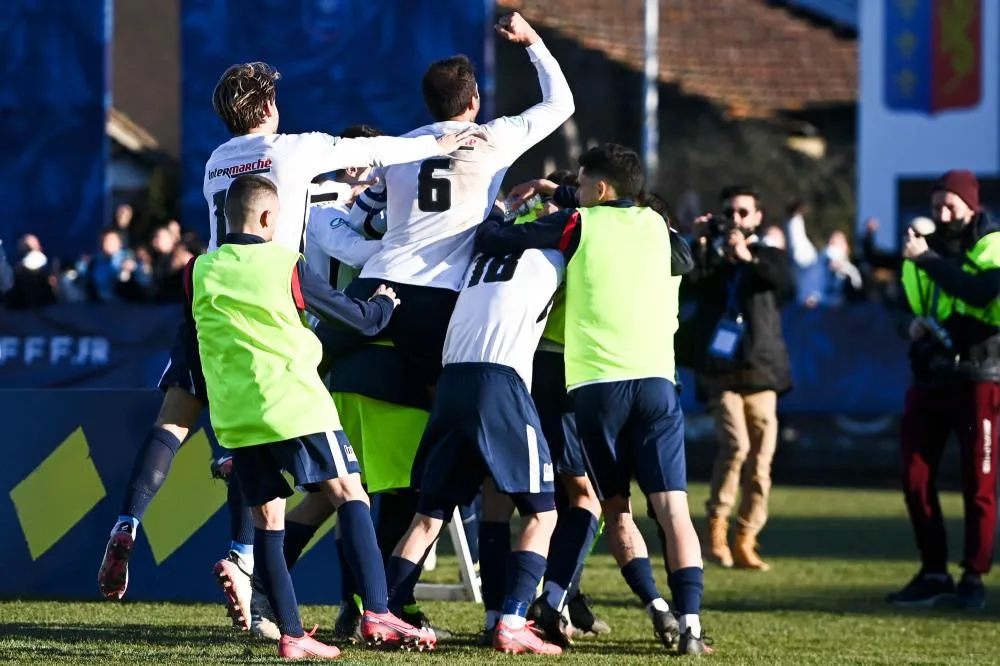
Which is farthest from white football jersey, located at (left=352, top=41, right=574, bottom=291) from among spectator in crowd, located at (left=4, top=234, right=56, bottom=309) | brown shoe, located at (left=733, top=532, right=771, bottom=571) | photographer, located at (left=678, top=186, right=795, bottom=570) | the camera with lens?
spectator in crowd, located at (left=4, top=234, right=56, bottom=309)

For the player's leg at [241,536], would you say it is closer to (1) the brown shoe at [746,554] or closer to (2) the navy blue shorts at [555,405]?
(2) the navy blue shorts at [555,405]

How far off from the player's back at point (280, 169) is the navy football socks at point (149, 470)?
93 centimetres

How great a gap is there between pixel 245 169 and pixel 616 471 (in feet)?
6.17

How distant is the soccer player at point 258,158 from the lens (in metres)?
6.96

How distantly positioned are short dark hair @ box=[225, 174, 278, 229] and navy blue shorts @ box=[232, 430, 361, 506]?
0.82 metres

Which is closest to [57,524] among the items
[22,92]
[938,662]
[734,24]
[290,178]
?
[290,178]

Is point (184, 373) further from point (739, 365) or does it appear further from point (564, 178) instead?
point (739, 365)

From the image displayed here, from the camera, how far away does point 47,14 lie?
16.6 m

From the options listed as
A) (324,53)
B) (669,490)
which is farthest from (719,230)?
(324,53)

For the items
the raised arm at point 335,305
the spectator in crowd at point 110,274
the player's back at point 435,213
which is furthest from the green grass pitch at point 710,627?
the spectator in crowd at point 110,274

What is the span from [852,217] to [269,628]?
1134 inches

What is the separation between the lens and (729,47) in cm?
3881

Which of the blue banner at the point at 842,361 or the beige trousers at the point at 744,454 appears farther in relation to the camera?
the blue banner at the point at 842,361

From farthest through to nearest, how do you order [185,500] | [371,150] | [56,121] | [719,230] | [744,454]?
[56,121], [744,454], [719,230], [185,500], [371,150]
